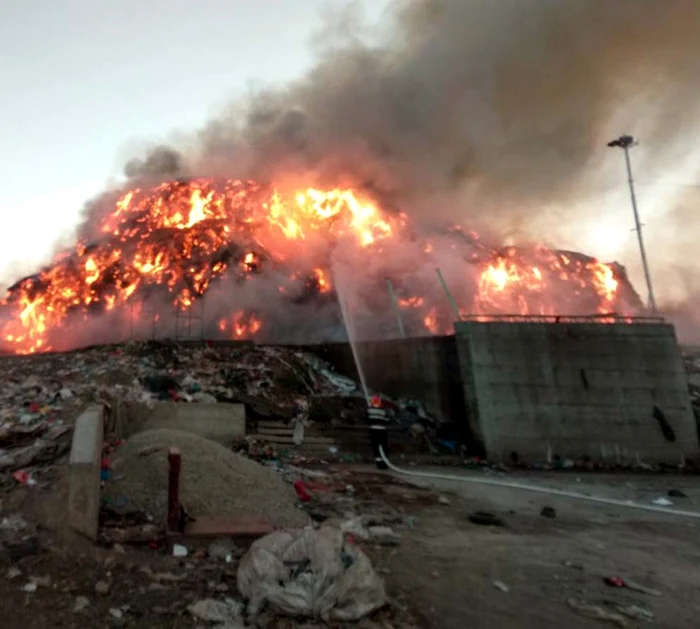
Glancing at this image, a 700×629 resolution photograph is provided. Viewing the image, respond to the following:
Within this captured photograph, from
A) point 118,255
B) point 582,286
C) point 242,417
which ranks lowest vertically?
point 242,417

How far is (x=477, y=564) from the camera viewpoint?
18.8ft

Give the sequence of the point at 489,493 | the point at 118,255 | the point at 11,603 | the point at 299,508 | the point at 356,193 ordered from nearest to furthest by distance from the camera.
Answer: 1. the point at 11,603
2. the point at 299,508
3. the point at 489,493
4. the point at 118,255
5. the point at 356,193

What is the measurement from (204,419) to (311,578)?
436 inches

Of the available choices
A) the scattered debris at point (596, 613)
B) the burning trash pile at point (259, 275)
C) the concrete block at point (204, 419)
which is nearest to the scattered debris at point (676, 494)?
the scattered debris at point (596, 613)

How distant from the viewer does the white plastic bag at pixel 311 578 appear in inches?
153

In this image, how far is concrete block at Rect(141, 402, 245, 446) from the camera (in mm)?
13812

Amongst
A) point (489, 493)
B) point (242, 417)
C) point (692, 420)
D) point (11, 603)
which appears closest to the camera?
point (11, 603)

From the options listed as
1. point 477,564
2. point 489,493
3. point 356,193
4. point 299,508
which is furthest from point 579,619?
point 356,193

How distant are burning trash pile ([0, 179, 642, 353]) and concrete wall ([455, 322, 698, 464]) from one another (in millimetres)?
12900

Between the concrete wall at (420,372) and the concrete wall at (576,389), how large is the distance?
95 cm

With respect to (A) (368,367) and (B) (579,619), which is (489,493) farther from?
(A) (368,367)

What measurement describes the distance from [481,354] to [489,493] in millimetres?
6318

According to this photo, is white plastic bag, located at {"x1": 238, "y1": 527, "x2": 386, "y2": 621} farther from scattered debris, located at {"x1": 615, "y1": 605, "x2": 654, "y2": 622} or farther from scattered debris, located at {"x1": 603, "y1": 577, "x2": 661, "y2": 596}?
scattered debris, located at {"x1": 603, "y1": 577, "x2": 661, "y2": 596}

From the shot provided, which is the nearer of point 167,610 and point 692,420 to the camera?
point 167,610
